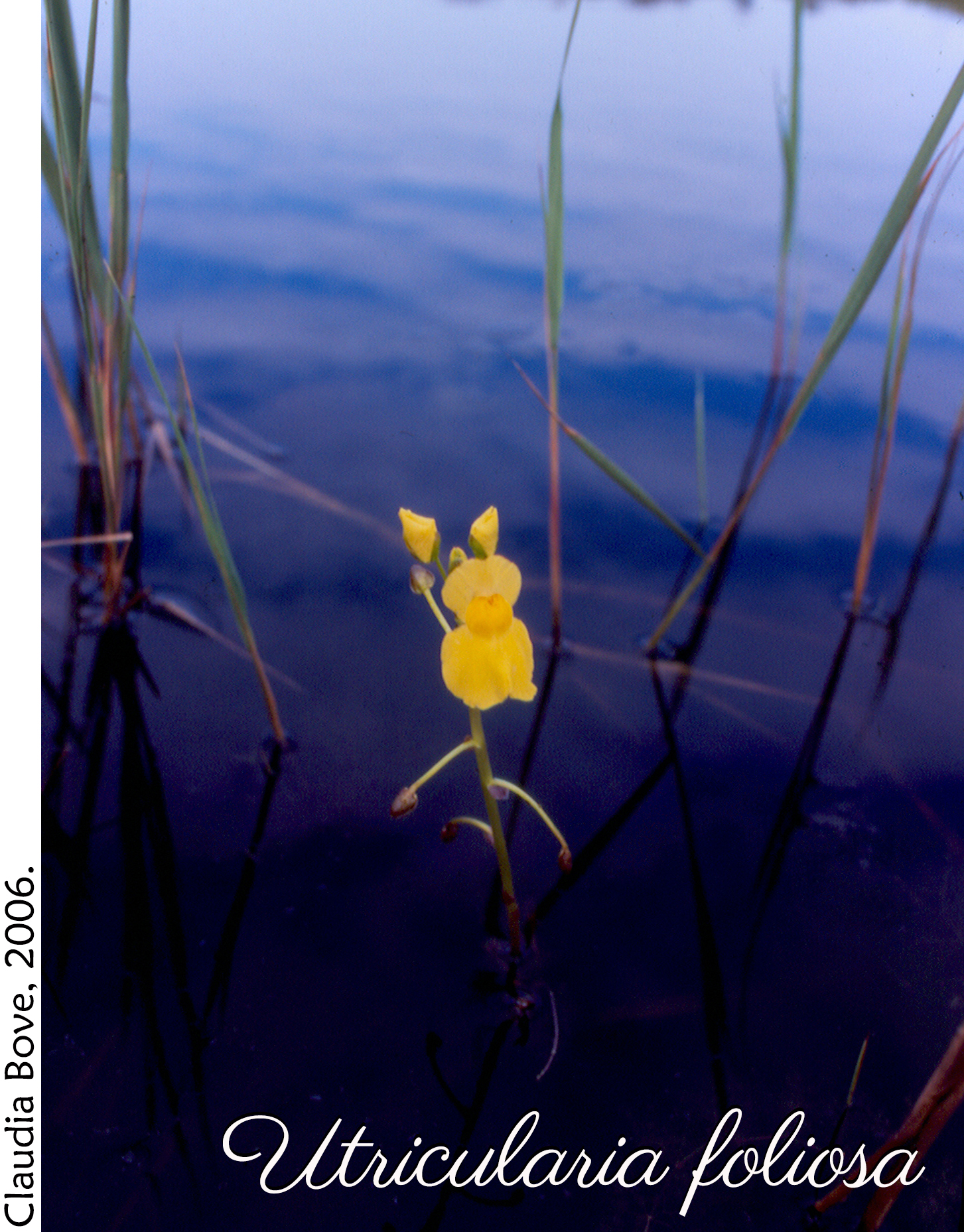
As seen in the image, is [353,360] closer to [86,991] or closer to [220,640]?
[220,640]

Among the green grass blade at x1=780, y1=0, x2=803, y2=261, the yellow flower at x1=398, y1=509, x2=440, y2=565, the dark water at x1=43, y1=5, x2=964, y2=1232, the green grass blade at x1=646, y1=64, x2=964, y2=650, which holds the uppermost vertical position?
the green grass blade at x1=780, y1=0, x2=803, y2=261

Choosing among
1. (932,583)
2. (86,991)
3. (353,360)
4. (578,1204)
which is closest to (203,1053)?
(86,991)

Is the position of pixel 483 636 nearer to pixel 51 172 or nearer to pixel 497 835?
pixel 497 835

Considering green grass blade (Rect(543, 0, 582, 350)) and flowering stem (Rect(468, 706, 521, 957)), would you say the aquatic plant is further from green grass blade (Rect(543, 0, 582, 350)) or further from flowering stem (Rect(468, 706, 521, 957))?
green grass blade (Rect(543, 0, 582, 350))

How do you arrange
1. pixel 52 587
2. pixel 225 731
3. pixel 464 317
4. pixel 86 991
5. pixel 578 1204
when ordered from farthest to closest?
pixel 464 317
pixel 52 587
pixel 225 731
pixel 86 991
pixel 578 1204

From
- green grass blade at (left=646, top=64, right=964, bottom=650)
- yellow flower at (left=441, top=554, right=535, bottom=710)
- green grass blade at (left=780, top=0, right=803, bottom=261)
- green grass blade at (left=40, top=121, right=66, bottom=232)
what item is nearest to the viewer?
yellow flower at (left=441, top=554, right=535, bottom=710)

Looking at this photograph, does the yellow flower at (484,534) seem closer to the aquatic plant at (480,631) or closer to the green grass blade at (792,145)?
the aquatic plant at (480,631)

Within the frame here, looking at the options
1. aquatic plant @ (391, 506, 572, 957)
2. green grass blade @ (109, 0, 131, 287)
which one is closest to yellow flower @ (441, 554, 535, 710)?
aquatic plant @ (391, 506, 572, 957)
